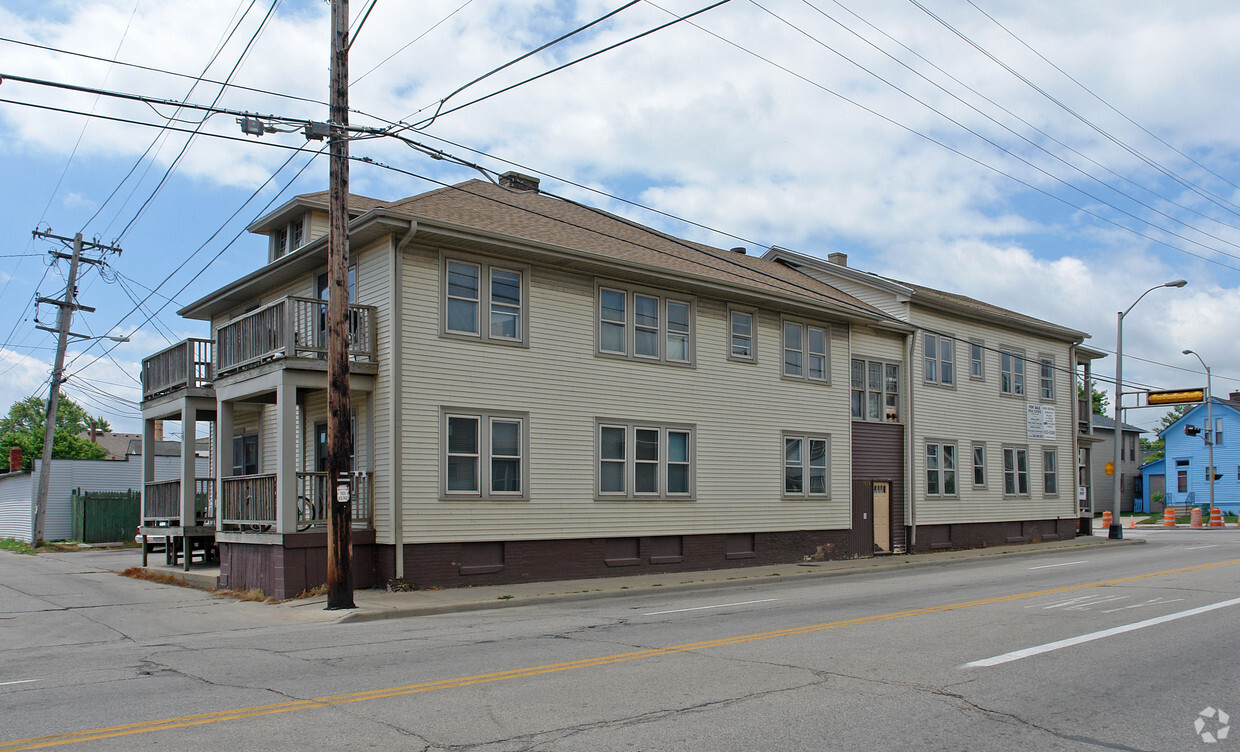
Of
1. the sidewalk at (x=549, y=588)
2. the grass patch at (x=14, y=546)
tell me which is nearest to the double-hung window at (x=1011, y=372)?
the sidewalk at (x=549, y=588)

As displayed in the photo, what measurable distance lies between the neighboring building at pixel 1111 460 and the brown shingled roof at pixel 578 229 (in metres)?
49.8

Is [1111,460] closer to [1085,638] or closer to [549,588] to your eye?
[549,588]

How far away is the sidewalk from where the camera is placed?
15219 mm

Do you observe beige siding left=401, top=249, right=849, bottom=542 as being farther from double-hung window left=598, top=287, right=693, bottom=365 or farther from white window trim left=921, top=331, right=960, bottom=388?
white window trim left=921, top=331, right=960, bottom=388

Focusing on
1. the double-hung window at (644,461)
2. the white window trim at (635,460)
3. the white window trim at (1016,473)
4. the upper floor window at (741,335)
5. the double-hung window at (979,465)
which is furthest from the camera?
the white window trim at (1016,473)

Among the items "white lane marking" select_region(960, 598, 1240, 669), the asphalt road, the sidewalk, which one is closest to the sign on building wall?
the sidewalk

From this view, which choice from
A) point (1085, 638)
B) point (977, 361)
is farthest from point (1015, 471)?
point (1085, 638)

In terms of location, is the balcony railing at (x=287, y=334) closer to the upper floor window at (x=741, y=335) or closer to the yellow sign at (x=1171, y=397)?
the upper floor window at (x=741, y=335)

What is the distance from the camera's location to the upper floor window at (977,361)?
31.0 metres

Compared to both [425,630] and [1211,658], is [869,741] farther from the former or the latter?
[425,630]

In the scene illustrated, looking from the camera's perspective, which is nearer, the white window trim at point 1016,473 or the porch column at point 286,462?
the porch column at point 286,462

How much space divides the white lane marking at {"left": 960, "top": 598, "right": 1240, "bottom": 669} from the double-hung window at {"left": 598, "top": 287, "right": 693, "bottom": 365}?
1166cm

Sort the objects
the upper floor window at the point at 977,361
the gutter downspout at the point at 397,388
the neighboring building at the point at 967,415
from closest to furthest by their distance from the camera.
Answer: the gutter downspout at the point at 397,388
the neighboring building at the point at 967,415
the upper floor window at the point at 977,361

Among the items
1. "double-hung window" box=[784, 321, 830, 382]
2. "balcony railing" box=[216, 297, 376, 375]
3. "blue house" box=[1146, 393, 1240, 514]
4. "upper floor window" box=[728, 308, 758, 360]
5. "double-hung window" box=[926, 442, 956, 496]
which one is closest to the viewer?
"balcony railing" box=[216, 297, 376, 375]
